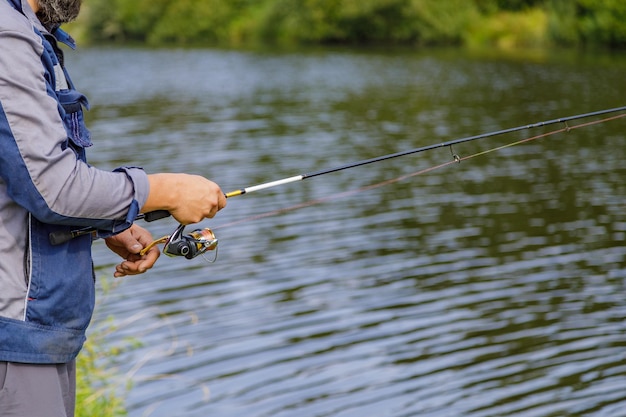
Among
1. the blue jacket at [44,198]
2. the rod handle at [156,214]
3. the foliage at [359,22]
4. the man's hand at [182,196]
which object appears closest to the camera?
the blue jacket at [44,198]

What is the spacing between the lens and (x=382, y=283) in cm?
924

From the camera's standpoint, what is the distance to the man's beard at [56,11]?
2.35m

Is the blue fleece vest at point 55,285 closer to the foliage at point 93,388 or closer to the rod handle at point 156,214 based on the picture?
the rod handle at point 156,214

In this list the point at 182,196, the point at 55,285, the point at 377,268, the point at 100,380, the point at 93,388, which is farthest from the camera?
the point at 377,268

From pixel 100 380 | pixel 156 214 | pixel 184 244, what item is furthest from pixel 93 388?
pixel 156 214

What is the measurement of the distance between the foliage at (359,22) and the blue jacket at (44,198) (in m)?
46.2

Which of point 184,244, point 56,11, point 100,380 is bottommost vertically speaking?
point 100,380

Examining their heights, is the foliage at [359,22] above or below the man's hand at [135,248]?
below

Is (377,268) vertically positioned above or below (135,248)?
below

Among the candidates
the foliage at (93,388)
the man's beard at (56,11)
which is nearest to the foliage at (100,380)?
the foliage at (93,388)

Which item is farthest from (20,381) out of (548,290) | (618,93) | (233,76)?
(233,76)

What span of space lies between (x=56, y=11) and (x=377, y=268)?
7597 mm

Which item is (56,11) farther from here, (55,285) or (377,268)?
(377,268)

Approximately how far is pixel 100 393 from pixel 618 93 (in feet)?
74.8
